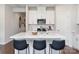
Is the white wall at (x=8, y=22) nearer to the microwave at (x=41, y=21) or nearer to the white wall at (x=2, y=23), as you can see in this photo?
the white wall at (x=2, y=23)

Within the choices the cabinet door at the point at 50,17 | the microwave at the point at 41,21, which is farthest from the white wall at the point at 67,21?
the microwave at the point at 41,21

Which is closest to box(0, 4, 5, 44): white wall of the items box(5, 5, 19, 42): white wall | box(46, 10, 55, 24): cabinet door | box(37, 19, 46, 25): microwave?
box(5, 5, 19, 42): white wall

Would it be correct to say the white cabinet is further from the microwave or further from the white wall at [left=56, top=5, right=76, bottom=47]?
the white wall at [left=56, top=5, right=76, bottom=47]

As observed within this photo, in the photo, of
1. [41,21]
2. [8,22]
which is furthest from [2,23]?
[41,21]

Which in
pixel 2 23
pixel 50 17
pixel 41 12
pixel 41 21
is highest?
pixel 41 12

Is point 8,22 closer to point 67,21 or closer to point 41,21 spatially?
point 41,21

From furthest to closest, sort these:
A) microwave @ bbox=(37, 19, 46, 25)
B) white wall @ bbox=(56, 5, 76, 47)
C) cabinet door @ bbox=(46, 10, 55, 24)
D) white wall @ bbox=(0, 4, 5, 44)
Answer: cabinet door @ bbox=(46, 10, 55, 24) → microwave @ bbox=(37, 19, 46, 25) → white wall @ bbox=(0, 4, 5, 44) → white wall @ bbox=(56, 5, 76, 47)

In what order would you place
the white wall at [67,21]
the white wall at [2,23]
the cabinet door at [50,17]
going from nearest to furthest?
the white wall at [67,21] < the white wall at [2,23] < the cabinet door at [50,17]

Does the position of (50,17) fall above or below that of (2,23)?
above

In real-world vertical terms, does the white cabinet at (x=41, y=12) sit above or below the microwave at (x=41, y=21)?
A: above
